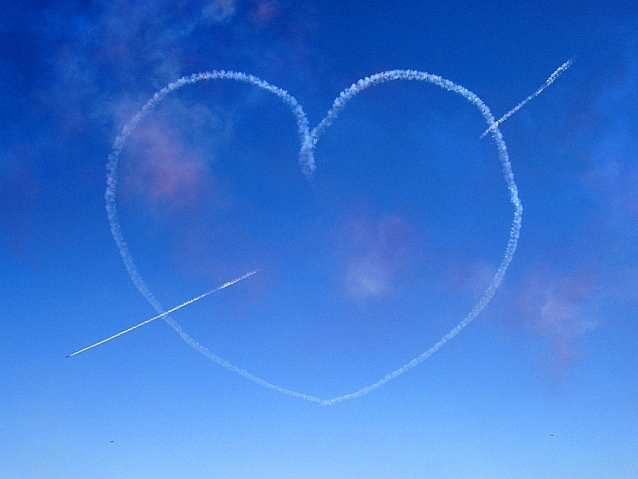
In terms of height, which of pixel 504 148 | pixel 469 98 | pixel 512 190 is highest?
pixel 469 98

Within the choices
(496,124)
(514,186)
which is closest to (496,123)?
(496,124)

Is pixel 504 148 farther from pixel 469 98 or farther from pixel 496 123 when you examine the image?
pixel 469 98

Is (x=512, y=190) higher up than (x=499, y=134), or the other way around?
(x=499, y=134)

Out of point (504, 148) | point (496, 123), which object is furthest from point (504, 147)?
point (496, 123)

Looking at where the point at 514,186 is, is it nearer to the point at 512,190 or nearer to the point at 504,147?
the point at 512,190

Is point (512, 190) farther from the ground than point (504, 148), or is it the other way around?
point (504, 148)

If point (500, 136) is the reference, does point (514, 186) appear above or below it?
below

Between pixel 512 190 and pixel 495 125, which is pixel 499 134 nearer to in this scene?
pixel 495 125
